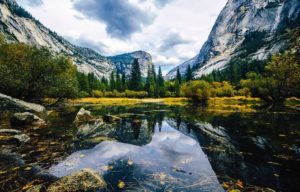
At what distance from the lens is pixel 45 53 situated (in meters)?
39.1

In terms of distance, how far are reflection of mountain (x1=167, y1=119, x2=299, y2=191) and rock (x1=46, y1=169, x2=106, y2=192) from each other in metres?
4.45

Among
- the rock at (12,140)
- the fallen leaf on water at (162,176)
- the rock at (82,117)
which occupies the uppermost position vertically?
the rock at (82,117)

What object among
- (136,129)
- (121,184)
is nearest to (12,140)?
(121,184)

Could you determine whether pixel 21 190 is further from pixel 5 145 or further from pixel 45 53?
pixel 45 53

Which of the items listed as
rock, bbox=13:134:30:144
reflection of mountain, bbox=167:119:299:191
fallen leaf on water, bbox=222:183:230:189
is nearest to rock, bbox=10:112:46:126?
rock, bbox=13:134:30:144

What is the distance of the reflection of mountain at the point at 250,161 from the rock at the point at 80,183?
445 centimetres

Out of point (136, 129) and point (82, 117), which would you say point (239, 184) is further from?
point (82, 117)

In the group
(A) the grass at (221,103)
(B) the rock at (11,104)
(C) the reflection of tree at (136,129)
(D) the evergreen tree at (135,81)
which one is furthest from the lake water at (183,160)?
(D) the evergreen tree at (135,81)

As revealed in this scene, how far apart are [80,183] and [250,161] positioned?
7.38 m

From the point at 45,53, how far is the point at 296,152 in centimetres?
3883

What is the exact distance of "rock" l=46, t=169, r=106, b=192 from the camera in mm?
6770

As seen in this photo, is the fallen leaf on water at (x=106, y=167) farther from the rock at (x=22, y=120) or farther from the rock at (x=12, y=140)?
the rock at (x=22, y=120)

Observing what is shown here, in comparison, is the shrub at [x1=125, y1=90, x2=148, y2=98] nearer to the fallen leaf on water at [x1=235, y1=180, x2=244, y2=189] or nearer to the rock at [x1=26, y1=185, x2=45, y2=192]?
the fallen leaf on water at [x1=235, y1=180, x2=244, y2=189]

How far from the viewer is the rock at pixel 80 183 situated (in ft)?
22.2
